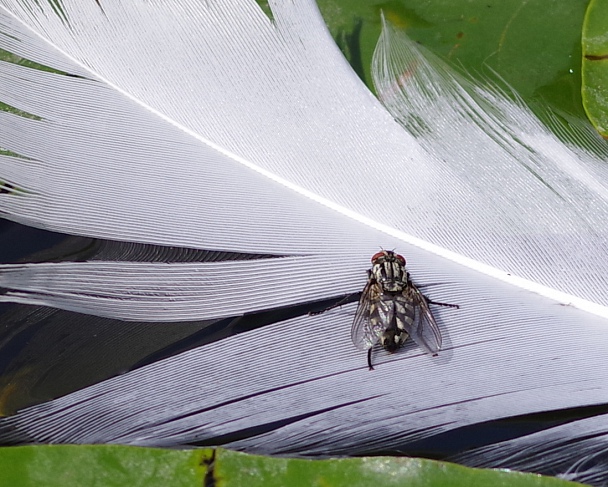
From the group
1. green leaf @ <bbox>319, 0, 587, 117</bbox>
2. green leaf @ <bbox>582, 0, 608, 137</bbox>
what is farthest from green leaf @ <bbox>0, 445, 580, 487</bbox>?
green leaf @ <bbox>319, 0, 587, 117</bbox>

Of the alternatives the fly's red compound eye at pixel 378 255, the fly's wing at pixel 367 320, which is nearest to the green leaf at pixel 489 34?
the fly's red compound eye at pixel 378 255

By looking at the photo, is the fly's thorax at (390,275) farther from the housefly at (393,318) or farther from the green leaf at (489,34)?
the green leaf at (489,34)

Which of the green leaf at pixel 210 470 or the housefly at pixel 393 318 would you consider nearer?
the green leaf at pixel 210 470

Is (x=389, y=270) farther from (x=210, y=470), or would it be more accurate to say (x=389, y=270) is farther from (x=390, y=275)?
(x=210, y=470)

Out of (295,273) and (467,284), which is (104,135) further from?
(467,284)

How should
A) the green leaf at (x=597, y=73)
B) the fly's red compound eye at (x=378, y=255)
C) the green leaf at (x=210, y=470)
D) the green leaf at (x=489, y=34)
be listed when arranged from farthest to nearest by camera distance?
the green leaf at (x=489, y=34) → the green leaf at (x=597, y=73) → the fly's red compound eye at (x=378, y=255) → the green leaf at (x=210, y=470)

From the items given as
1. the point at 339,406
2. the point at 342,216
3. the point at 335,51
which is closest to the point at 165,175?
the point at 342,216
